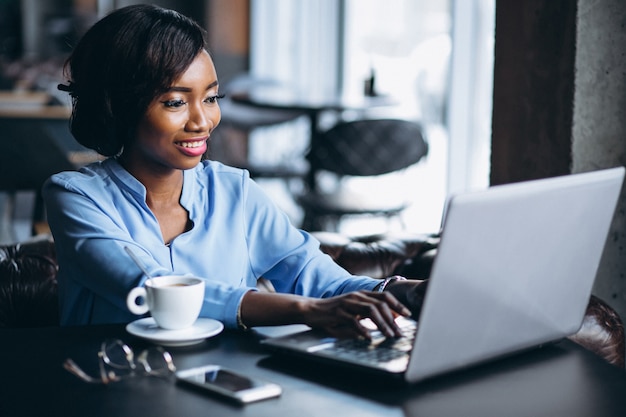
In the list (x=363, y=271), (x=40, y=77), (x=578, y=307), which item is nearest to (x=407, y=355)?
(x=578, y=307)

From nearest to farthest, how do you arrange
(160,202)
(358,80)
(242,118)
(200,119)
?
(200,119) → (160,202) → (242,118) → (358,80)

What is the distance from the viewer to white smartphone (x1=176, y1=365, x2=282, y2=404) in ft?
3.50

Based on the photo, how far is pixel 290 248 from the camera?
1810 millimetres

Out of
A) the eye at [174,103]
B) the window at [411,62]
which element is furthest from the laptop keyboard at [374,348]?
the window at [411,62]

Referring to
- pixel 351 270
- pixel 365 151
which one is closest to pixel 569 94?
pixel 351 270

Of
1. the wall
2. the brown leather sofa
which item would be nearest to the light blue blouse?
the brown leather sofa

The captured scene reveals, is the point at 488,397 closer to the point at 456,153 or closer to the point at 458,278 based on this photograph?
the point at 458,278

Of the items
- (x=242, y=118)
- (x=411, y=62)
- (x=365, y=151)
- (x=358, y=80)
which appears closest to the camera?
(x=365, y=151)

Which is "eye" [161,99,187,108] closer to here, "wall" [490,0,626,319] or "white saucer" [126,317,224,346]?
"white saucer" [126,317,224,346]

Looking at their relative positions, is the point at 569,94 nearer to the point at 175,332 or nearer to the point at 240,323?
the point at 240,323

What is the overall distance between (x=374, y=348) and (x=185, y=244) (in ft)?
1.89

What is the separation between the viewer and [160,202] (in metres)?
1.72

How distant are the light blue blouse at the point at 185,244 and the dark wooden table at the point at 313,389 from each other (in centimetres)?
20

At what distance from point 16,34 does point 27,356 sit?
11913 mm
